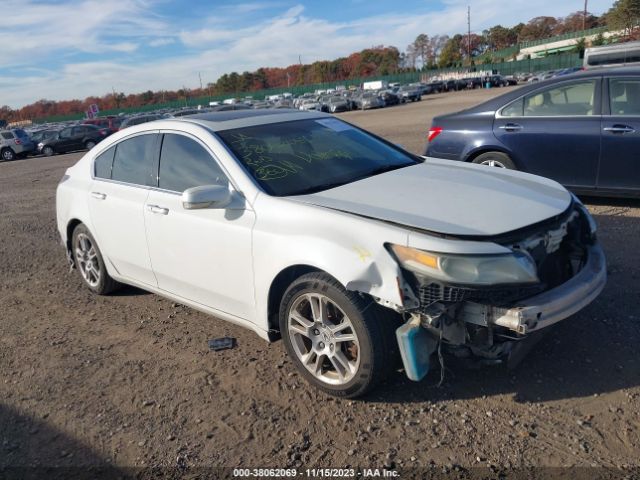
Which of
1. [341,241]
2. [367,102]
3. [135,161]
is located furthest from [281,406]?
[367,102]

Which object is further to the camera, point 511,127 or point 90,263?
point 511,127

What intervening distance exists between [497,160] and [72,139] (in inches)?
1045

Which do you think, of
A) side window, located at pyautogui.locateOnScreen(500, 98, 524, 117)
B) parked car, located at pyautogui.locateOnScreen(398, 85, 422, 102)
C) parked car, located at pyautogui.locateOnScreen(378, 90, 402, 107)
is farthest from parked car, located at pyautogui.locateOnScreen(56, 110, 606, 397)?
parked car, located at pyautogui.locateOnScreen(398, 85, 422, 102)

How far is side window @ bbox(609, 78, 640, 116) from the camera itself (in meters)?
5.99

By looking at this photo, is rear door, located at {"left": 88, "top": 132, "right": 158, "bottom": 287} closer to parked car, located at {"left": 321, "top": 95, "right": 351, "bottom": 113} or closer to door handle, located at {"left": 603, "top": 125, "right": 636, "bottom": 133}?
door handle, located at {"left": 603, "top": 125, "right": 636, "bottom": 133}

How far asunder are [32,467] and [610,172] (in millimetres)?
5967

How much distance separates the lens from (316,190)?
12.0 feet

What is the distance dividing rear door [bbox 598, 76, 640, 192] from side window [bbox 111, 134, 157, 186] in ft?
15.5

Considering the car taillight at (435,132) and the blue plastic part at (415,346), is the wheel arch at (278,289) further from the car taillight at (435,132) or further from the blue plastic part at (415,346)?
the car taillight at (435,132)

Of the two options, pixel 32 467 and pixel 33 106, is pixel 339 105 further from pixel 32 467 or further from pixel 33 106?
pixel 33 106

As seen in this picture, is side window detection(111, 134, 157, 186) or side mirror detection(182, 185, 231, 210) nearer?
side mirror detection(182, 185, 231, 210)

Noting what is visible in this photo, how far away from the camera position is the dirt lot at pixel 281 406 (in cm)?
287

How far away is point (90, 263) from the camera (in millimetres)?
5324

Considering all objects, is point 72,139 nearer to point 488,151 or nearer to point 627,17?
point 488,151
